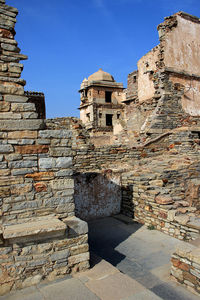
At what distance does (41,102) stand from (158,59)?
8.74 meters

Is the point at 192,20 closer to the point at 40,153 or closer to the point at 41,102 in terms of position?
the point at 41,102

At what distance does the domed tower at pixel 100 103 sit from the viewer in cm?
2412

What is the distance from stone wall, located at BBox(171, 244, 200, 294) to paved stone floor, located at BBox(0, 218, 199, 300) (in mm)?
108

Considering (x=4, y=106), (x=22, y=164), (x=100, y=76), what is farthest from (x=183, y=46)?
(x=100, y=76)

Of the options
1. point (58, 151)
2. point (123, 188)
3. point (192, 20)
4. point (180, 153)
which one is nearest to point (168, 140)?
point (180, 153)

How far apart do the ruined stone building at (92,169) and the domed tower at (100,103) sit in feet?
32.4

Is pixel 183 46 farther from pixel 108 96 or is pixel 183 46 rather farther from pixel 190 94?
pixel 108 96

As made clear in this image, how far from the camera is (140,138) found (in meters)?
10.9

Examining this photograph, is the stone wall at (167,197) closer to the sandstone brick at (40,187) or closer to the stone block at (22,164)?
the sandstone brick at (40,187)

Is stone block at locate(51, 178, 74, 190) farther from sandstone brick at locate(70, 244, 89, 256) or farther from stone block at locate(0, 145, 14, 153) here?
sandstone brick at locate(70, 244, 89, 256)

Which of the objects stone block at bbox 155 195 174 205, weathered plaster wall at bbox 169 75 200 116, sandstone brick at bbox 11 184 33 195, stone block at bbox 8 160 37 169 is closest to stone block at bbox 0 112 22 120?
stone block at bbox 8 160 37 169

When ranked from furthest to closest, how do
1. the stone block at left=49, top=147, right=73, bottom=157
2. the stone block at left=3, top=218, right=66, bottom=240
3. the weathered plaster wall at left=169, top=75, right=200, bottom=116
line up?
the weathered plaster wall at left=169, top=75, right=200, bottom=116 → the stone block at left=49, top=147, right=73, bottom=157 → the stone block at left=3, top=218, right=66, bottom=240

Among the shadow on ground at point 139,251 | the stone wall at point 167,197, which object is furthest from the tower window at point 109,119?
the shadow on ground at point 139,251

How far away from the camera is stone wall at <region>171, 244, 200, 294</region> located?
3.46m
